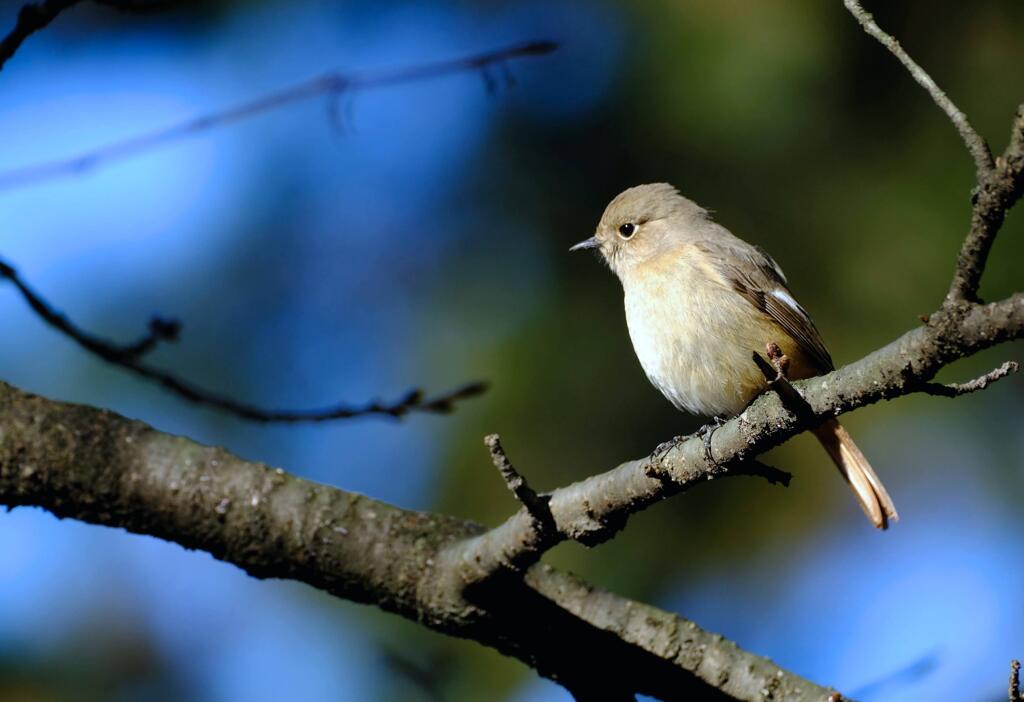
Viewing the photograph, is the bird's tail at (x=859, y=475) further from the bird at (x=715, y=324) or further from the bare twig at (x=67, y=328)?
the bare twig at (x=67, y=328)

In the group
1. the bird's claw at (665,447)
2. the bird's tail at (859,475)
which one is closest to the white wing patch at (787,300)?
the bird's tail at (859,475)

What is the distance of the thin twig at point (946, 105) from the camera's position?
1821mm

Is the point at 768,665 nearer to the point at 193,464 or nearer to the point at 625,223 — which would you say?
the point at 193,464

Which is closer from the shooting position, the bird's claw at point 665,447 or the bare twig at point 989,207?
the bare twig at point 989,207

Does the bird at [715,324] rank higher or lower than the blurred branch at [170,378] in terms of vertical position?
higher

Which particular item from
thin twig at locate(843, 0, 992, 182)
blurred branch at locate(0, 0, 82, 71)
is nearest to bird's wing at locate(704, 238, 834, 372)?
thin twig at locate(843, 0, 992, 182)

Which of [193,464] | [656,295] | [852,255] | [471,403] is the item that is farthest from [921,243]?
[193,464]

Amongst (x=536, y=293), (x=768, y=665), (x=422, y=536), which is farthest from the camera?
(x=536, y=293)

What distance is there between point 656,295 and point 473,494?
1.40 meters

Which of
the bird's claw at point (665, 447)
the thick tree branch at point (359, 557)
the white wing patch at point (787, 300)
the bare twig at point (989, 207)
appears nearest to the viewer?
the bare twig at point (989, 207)

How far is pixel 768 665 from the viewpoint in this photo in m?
2.93

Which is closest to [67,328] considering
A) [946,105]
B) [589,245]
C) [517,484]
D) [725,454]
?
[517,484]

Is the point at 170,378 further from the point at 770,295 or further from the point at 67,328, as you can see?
the point at 770,295

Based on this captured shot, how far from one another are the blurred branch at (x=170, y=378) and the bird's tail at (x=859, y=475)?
1.78 meters
